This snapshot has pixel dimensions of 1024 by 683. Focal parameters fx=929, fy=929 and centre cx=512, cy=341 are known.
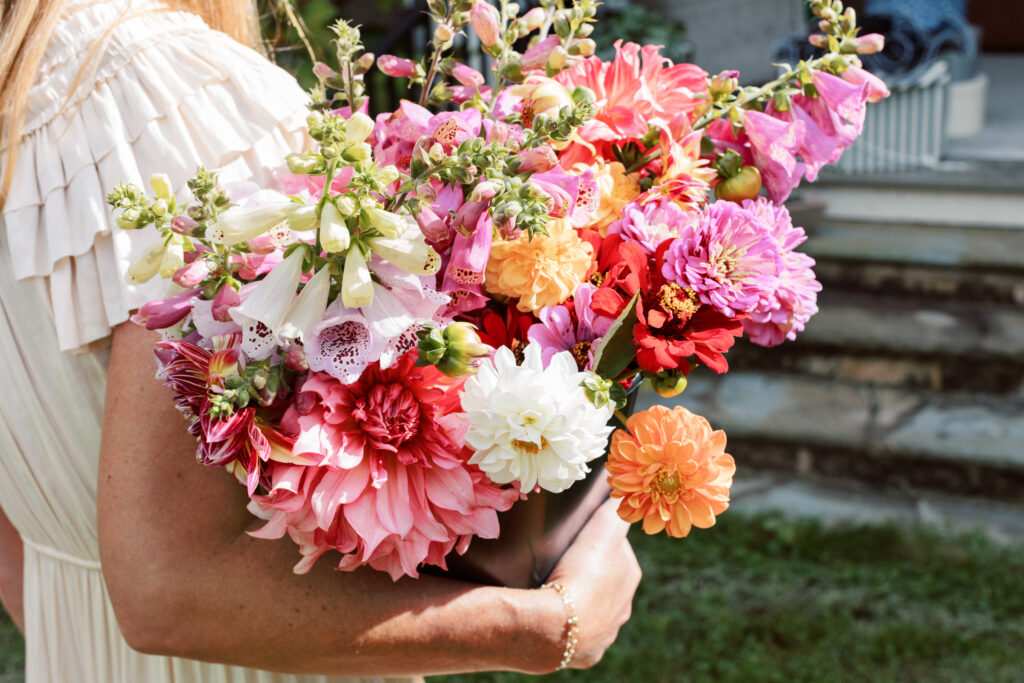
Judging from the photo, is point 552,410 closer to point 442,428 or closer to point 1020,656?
point 442,428

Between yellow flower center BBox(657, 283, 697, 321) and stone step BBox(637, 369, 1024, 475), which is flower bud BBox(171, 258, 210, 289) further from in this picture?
stone step BBox(637, 369, 1024, 475)

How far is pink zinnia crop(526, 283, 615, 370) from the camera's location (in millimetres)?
818

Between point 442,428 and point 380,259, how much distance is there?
6.3 inches

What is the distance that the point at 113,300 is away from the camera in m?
0.92

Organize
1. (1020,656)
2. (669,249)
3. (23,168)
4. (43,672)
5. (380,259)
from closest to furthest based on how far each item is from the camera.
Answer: (380,259)
(669,249)
(23,168)
(43,672)
(1020,656)

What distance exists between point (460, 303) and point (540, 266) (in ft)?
0.25

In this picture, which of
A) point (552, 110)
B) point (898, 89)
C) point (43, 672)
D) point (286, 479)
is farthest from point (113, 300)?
point (898, 89)

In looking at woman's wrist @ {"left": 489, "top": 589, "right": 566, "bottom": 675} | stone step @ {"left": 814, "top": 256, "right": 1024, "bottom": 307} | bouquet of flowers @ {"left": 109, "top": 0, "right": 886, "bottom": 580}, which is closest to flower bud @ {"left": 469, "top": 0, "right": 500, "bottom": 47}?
bouquet of flowers @ {"left": 109, "top": 0, "right": 886, "bottom": 580}

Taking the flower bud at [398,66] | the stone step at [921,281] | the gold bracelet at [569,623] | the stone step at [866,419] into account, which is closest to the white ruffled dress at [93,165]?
the flower bud at [398,66]

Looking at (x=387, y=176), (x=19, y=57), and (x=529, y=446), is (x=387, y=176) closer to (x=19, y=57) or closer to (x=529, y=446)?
(x=529, y=446)

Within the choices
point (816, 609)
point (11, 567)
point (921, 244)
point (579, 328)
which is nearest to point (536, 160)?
point (579, 328)

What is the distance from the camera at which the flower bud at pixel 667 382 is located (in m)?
0.86

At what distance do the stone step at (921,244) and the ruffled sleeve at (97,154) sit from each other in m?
3.68

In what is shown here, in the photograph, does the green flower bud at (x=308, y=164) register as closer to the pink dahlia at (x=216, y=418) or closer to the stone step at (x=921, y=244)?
the pink dahlia at (x=216, y=418)
